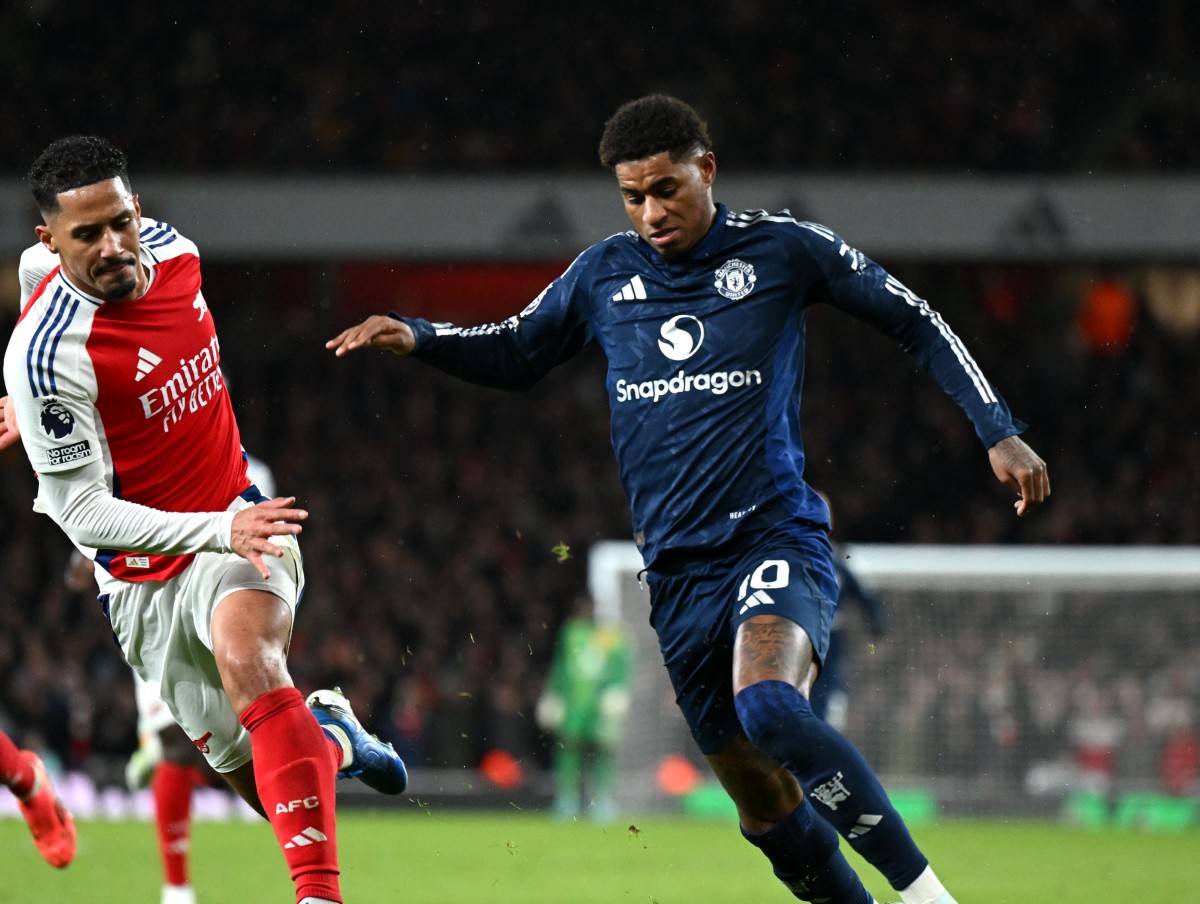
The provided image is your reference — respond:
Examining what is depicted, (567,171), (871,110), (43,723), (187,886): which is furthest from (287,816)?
(871,110)

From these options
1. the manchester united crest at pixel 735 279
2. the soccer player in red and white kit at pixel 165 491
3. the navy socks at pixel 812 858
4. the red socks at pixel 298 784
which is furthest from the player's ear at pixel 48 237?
the navy socks at pixel 812 858

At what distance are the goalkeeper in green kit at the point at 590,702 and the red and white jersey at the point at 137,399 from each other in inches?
366

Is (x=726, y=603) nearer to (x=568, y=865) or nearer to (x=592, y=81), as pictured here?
(x=568, y=865)

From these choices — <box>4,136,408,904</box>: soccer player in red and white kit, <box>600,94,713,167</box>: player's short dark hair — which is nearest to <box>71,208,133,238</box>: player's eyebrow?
<box>4,136,408,904</box>: soccer player in red and white kit

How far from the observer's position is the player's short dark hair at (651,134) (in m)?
5.12

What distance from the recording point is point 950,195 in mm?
18828

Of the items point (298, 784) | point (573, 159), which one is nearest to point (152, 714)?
point (298, 784)

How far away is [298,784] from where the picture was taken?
4922 millimetres

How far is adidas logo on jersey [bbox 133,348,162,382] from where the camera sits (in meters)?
5.30

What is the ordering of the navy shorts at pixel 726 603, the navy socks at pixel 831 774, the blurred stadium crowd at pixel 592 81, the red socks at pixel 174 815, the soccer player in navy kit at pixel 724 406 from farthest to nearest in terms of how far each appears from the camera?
the blurred stadium crowd at pixel 592 81 → the red socks at pixel 174 815 → the soccer player in navy kit at pixel 724 406 → the navy shorts at pixel 726 603 → the navy socks at pixel 831 774

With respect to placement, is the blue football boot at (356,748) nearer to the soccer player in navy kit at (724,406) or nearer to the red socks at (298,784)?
the red socks at (298,784)

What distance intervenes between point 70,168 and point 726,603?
7.73ft

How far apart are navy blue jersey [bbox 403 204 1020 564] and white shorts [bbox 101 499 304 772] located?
34.4 inches

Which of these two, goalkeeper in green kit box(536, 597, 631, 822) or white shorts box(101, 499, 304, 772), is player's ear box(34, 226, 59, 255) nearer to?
white shorts box(101, 499, 304, 772)
